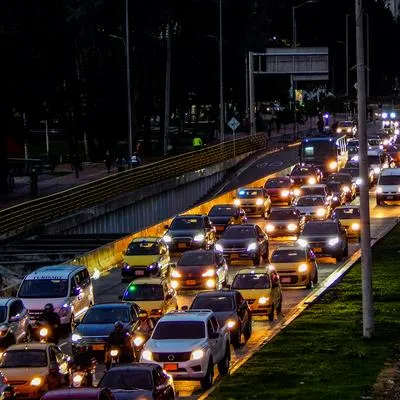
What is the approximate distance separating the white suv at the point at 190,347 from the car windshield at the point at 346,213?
1137 inches

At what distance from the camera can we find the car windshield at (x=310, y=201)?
66000mm

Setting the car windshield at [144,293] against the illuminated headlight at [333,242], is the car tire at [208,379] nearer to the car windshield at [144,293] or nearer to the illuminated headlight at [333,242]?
the car windshield at [144,293]

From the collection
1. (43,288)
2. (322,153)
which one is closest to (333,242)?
(43,288)

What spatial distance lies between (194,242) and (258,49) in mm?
70627

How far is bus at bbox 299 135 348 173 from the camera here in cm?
8831

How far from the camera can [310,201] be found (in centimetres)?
6625

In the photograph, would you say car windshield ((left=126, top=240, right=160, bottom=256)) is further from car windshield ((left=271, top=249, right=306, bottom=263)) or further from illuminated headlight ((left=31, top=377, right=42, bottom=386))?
illuminated headlight ((left=31, top=377, right=42, bottom=386))

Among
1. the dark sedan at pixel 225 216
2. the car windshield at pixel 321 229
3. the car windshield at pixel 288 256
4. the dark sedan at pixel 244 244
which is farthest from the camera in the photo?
the dark sedan at pixel 225 216

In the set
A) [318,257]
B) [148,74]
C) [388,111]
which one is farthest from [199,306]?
[388,111]

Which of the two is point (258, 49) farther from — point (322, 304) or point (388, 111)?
point (322, 304)

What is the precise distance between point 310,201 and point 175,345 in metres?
36.6

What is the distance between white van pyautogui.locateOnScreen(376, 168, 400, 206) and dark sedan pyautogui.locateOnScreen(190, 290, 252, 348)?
37.7 metres

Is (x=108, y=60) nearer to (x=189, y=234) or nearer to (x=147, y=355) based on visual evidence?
(x=189, y=234)

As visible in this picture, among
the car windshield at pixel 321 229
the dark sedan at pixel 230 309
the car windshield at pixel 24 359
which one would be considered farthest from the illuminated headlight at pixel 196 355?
the car windshield at pixel 321 229
